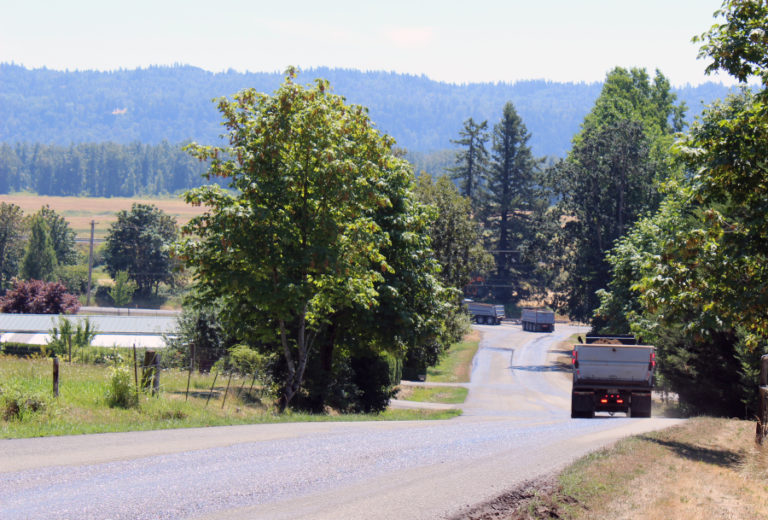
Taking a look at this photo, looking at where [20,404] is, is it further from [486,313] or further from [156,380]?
[486,313]

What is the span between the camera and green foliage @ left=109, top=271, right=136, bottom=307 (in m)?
104

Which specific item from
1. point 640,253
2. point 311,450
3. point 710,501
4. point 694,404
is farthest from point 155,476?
point 640,253

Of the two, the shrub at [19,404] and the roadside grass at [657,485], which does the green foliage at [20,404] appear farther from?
the roadside grass at [657,485]

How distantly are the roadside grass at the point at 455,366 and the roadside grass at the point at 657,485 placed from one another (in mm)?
37250

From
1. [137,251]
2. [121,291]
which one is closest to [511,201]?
[137,251]

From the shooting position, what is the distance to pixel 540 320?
98.8 m

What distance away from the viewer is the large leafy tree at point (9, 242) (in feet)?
372

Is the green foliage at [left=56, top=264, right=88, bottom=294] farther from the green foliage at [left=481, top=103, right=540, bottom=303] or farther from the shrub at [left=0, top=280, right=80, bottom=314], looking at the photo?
the green foliage at [left=481, top=103, right=540, bottom=303]

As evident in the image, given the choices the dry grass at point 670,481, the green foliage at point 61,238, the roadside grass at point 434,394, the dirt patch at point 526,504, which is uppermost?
the green foliage at point 61,238

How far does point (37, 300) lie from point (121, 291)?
38450 millimetres

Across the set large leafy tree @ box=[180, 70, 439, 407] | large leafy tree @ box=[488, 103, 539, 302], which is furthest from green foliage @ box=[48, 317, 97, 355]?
large leafy tree @ box=[488, 103, 539, 302]

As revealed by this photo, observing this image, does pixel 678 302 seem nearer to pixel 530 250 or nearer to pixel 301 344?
pixel 301 344

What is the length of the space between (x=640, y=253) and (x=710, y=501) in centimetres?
3661

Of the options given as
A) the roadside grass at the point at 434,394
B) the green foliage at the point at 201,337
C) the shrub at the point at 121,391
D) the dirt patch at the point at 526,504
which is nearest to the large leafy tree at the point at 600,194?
the roadside grass at the point at 434,394
